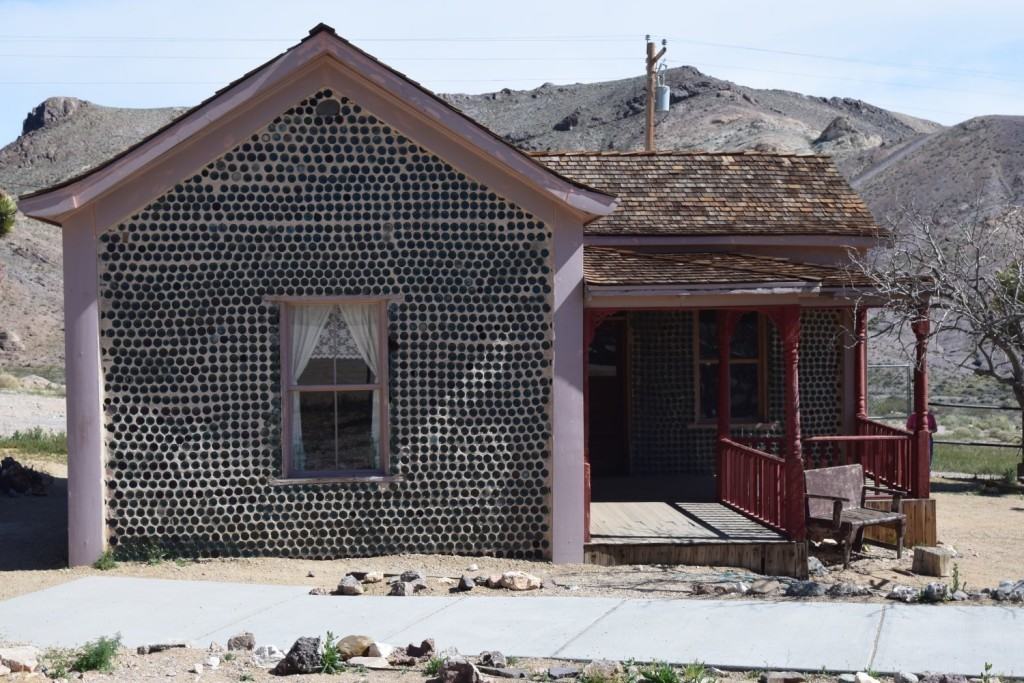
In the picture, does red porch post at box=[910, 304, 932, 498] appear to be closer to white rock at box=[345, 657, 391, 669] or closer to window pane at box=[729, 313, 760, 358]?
window pane at box=[729, 313, 760, 358]

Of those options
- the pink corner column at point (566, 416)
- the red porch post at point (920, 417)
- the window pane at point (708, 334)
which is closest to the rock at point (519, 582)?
the pink corner column at point (566, 416)

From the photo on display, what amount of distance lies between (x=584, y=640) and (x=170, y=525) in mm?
5038

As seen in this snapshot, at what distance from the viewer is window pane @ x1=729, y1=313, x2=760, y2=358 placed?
16766 mm

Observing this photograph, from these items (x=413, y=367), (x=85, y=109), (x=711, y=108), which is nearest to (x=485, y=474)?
(x=413, y=367)

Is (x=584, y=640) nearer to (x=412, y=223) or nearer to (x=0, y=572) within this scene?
(x=412, y=223)

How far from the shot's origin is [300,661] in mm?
7641

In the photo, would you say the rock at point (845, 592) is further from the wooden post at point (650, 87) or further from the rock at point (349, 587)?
the wooden post at point (650, 87)

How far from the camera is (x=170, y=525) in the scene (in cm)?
1171

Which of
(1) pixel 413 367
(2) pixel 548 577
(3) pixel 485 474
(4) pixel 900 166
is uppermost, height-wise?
(4) pixel 900 166

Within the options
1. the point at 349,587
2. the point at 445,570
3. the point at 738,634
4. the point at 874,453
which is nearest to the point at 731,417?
the point at 874,453

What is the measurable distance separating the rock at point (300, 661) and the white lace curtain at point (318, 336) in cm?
442

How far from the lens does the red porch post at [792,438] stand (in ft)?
41.4

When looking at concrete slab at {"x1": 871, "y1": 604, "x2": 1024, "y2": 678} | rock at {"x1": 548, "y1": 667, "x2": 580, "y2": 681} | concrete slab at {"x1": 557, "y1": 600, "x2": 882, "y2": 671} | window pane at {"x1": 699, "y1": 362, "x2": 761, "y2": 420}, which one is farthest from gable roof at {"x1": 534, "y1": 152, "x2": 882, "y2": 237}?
rock at {"x1": 548, "y1": 667, "x2": 580, "y2": 681}

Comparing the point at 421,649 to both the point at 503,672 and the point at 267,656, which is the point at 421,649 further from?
the point at 267,656
